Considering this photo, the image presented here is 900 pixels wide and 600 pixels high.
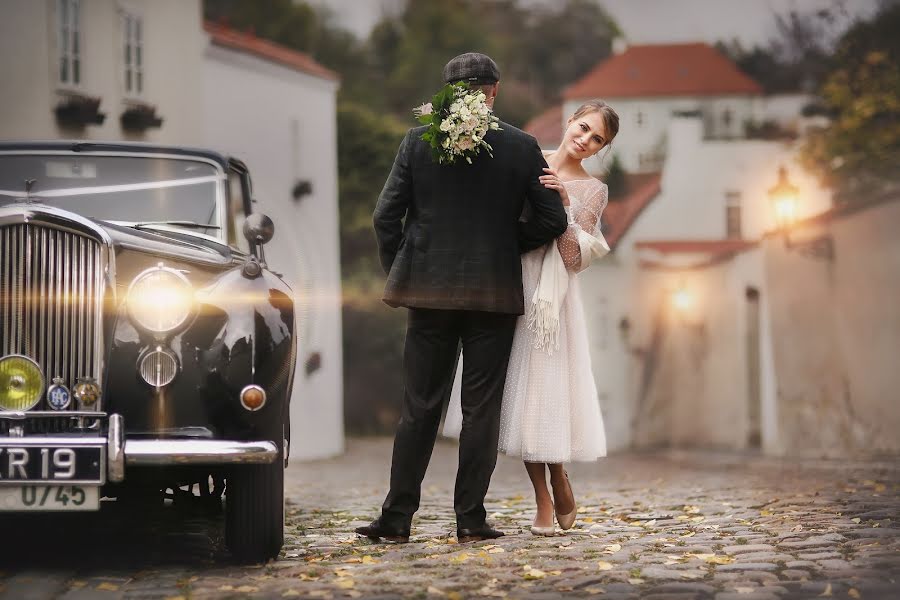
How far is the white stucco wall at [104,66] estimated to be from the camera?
18.1 meters

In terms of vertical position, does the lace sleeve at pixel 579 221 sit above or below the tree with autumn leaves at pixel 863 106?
below

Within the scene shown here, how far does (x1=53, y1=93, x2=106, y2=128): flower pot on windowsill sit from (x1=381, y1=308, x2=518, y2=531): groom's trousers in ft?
46.8

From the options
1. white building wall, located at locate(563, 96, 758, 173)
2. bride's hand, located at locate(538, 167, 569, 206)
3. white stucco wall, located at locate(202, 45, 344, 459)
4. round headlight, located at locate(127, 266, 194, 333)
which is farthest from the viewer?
white building wall, located at locate(563, 96, 758, 173)

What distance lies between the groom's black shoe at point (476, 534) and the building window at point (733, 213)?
25.1 m

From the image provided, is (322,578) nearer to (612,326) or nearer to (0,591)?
(0,591)

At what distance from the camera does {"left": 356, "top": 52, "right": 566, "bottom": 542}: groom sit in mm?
5520

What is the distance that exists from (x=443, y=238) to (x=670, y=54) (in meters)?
32.5

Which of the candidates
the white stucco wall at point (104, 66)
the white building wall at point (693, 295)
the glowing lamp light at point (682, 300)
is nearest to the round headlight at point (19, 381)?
the white stucco wall at point (104, 66)

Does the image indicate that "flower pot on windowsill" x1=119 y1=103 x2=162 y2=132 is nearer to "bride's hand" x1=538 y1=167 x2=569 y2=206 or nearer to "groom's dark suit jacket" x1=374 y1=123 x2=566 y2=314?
"groom's dark suit jacket" x1=374 y1=123 x2=566 y2=314

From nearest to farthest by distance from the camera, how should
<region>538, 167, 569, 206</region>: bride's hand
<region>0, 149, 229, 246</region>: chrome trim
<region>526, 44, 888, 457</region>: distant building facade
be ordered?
1. <region>538, 167, 569, 206</region>: bride's hand
2. <region>0, 149, 229, 246</region>: chrome trim
3. <region>526, 44, 888, 457</region>: distant building facade

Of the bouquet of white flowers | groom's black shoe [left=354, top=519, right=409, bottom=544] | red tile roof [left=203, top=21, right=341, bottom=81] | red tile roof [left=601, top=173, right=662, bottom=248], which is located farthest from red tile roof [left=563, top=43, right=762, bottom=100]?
groom's black shoe [left=354, top=519, right=409, bottom=544]


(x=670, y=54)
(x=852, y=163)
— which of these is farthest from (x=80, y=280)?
(x=670, y=54)

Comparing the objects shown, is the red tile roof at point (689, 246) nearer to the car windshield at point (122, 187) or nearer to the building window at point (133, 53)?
the building window at point (133, 53)

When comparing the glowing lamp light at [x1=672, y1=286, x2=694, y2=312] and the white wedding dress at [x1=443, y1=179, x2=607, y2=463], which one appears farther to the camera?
the glowing lamp light at [x1=672, y1=286, x2=694, y2=312]
